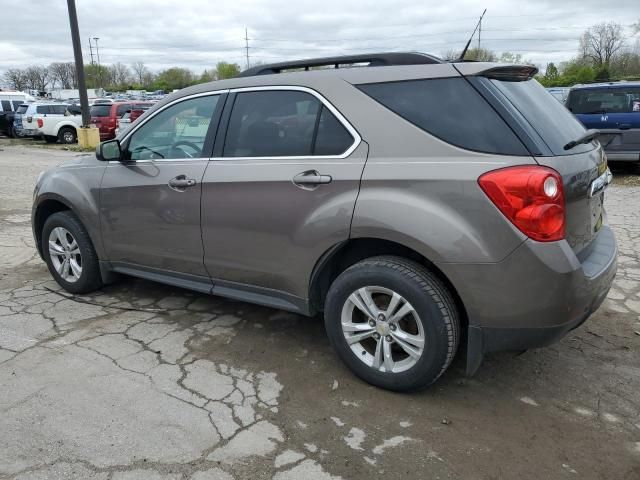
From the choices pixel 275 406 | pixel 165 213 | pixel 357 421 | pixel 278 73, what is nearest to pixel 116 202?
pixel 165 213

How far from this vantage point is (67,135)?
73.1 feet

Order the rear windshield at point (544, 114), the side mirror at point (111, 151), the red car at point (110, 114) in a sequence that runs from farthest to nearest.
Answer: the red car at point (110, 114), the side mirror at point (111, 151), the rear windshield at point (544, 114)

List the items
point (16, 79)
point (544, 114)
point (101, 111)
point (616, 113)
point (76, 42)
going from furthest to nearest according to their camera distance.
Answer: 1. point (16, 79)
2. point (101, 111)
3. point (76, 42)
4. point (616, 113)
5. point (544, 114)

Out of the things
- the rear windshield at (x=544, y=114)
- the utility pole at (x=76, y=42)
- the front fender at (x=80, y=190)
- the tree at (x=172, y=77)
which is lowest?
the front fender at (x=80, y=190)

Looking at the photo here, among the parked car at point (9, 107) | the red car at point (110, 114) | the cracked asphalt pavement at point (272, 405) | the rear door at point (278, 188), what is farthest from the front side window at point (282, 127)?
the parked car at point (9, 107)

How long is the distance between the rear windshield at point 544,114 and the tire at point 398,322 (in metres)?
0.93

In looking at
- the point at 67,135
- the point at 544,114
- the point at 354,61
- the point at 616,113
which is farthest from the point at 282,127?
the point at 67,135

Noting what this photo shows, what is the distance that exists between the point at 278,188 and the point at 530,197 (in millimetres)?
1422

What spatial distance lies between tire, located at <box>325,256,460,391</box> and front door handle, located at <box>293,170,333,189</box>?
0.51 meters

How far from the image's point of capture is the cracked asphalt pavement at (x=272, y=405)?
8.32 ft

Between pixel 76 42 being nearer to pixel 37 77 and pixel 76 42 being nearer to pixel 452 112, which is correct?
pixel 452 112

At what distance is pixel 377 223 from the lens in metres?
2.90

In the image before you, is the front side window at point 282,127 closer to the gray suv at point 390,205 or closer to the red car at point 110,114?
the gray suv at point 390,205

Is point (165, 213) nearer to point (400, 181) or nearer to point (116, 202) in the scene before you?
point (116, 202)
